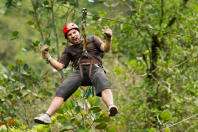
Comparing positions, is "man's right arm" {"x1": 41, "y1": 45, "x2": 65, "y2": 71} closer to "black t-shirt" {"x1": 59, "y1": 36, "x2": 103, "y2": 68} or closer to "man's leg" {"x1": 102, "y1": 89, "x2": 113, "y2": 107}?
"black t-shirt" {"x1": 59, "y1": 36, "x2": 103, "y2": 68}

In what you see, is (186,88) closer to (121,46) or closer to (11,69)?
(121,46)

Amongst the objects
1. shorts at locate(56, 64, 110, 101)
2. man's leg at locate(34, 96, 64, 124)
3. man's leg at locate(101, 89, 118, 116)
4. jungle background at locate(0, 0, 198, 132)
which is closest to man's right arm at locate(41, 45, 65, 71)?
shorts at locate(56, 64, 110, 101)

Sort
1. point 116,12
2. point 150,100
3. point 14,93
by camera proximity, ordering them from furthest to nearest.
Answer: point 150,100 → point 116,12 → point 14,93

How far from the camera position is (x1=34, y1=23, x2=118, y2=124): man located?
3090 mm

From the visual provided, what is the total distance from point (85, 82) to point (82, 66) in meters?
0.18

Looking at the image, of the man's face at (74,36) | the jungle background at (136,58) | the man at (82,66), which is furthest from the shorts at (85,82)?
the jungle background at (136,58)

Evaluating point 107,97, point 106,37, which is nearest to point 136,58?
point 106,37

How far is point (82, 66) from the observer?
134 inches

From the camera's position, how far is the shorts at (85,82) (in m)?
3.13

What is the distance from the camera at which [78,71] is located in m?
3.39

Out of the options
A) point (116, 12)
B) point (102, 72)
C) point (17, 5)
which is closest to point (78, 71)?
point (102, 72)

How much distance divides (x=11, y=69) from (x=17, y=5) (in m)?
1.14

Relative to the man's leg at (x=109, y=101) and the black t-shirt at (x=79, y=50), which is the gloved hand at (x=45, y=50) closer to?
the black t-shirt at (x=79, y=50)

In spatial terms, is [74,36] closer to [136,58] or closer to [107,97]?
[107,97]
